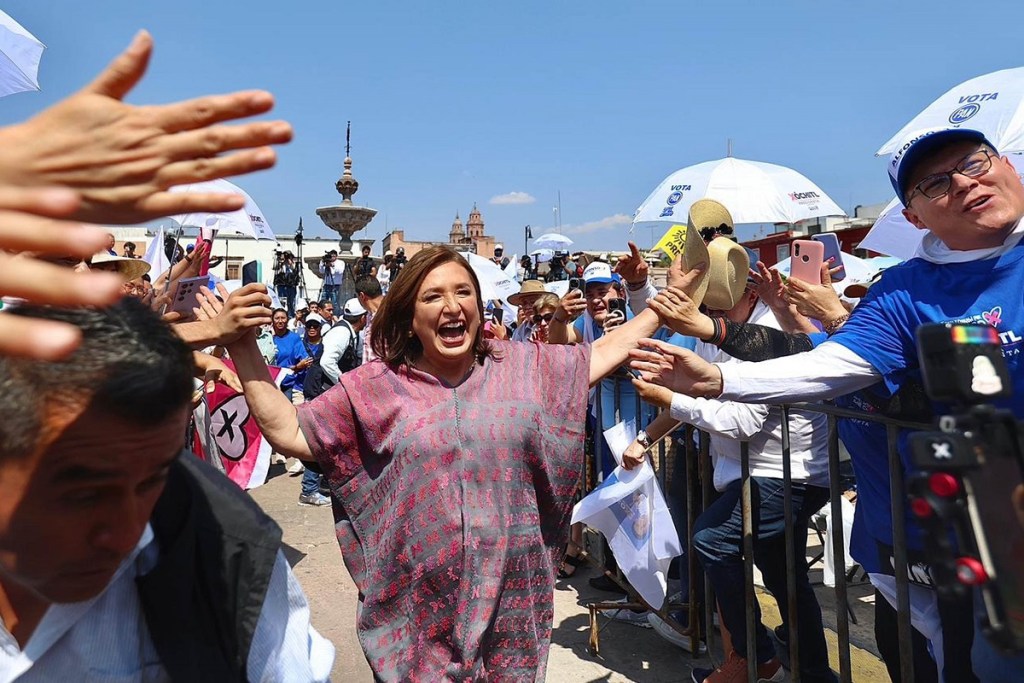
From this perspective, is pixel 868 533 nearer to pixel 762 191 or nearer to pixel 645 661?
pixel 645 661

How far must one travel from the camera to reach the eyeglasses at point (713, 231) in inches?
163

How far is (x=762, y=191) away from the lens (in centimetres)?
854

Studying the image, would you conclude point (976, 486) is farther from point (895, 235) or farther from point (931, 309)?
point (895, 235)

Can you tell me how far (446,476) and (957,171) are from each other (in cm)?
180

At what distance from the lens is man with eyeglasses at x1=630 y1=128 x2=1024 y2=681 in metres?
2.09

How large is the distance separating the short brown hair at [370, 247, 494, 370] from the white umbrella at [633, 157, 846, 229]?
20.0 feet

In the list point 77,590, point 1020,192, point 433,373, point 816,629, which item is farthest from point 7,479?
point 816,629

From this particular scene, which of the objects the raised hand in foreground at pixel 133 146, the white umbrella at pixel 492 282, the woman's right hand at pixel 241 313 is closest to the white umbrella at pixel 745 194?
the white umbrella at pixel 492 282

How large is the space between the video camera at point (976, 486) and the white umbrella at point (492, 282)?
7.85 meters

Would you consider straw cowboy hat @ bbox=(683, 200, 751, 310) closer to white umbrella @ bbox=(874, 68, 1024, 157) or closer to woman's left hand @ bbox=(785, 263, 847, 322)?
woman's left hand @ bbox=(785, 263, 847, 322)

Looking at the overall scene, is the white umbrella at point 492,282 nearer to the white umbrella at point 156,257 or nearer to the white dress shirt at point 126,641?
the white umbrella at point 156,257

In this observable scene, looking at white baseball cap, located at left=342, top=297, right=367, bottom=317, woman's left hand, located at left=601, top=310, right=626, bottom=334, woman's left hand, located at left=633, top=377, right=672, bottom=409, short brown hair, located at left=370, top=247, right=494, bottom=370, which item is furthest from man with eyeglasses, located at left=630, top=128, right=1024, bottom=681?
white baseball cap, located at left=342, top=297, right=367, bottom=317

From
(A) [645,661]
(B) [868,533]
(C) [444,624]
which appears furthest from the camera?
(A) [645,661]

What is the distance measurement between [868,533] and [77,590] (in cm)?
244
